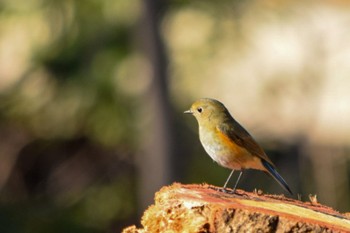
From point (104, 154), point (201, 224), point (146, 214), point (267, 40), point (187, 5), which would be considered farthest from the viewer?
point (267, 40)

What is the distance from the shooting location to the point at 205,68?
17000mm

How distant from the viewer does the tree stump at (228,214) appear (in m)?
5.62

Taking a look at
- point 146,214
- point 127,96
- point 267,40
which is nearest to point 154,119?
point 127,96

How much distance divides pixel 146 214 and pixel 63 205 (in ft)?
35.4

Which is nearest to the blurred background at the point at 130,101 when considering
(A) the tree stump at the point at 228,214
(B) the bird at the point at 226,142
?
(B) the bird at the point at 226,142

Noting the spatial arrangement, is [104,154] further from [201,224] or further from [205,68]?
[201,224]

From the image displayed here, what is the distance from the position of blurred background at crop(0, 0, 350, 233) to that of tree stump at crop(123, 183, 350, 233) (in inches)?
373

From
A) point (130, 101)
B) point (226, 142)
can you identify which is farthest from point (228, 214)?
point (130, 101)

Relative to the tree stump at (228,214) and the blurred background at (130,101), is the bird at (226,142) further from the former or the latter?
the blurred background at (130,101)

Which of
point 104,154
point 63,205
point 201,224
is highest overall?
point 104,154

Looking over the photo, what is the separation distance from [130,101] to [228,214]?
36.7 feet

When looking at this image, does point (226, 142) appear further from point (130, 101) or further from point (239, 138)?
point (130, 101)

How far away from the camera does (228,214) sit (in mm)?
5637

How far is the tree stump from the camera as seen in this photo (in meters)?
5.62
